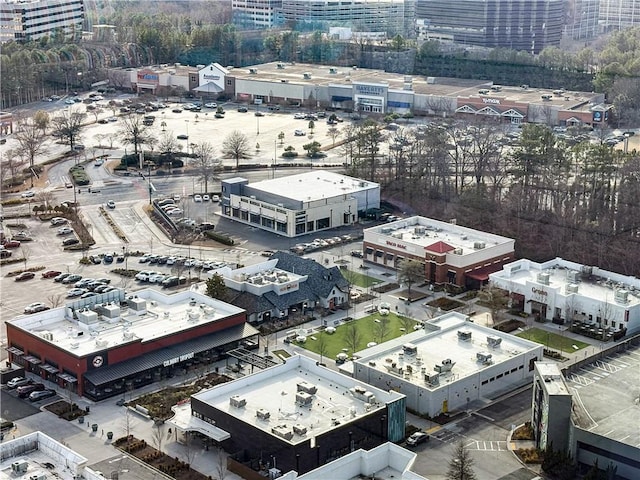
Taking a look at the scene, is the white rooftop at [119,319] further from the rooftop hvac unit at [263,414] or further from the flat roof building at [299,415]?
the rooftop hvac unit at [263,414]

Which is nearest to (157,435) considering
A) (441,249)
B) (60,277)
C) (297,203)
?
(60,277)

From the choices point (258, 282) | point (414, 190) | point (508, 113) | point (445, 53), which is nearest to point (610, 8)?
point (445, 53)

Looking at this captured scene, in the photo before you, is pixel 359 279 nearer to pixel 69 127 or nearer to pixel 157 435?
pixel 157 435

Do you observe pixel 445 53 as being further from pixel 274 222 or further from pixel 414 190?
pixel 274 222

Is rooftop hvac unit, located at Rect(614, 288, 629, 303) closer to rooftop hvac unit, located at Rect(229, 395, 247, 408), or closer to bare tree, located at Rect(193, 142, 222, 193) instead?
rooftop hvac unit, located at Rect(229, 395, 247, 408)

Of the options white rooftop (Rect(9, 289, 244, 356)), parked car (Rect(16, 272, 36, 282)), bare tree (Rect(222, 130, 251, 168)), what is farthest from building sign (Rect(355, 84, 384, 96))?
white rooftop (Rect(9, 289, 244, 356))
